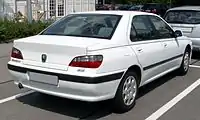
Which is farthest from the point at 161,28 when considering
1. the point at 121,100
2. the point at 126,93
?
the point at 121,100

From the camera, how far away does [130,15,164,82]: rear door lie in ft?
17.0

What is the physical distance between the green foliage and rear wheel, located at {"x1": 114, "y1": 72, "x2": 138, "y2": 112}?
8132 millimetres

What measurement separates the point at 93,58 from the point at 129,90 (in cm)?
98

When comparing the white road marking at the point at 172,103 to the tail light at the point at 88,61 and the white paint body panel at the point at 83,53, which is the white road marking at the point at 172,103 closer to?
the white paint body panel at the point at 83,53

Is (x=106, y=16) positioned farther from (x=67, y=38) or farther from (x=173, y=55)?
(x=173, y=55)

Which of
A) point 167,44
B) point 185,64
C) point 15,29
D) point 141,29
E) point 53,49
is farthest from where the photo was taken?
point 15,29

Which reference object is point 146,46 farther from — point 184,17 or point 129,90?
point 184,17

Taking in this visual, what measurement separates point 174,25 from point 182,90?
3708 mm

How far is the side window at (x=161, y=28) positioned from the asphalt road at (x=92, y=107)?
3.36 feet

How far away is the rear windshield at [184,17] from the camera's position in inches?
374

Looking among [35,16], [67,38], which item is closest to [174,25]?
[67,38]

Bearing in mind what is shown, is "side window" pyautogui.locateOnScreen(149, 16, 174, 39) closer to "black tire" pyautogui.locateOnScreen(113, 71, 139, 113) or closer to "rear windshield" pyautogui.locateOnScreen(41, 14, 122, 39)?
"rear windshield" pyautogui.locateOnScreen(41, 14, 122, 39)

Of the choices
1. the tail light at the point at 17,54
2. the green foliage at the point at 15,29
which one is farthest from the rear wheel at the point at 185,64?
the green foliage at the point at 15,29

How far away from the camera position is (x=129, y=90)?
4996 millimetres
